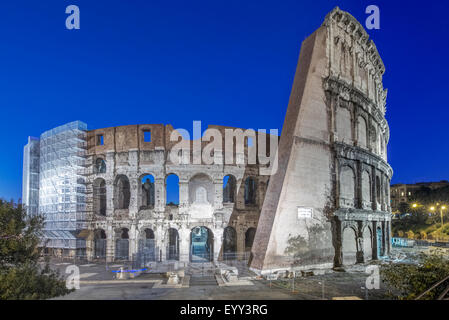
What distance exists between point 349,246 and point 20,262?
64.0 feet

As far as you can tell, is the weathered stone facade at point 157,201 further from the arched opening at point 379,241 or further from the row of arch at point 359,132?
the arched opening at point 379,241

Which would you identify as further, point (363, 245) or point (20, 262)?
point (363, 245)

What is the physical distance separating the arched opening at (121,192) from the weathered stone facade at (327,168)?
43.9 feet

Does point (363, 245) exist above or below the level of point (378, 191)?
below

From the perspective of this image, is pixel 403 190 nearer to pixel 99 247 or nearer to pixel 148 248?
pixel 148 248

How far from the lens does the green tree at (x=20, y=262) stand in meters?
10.9

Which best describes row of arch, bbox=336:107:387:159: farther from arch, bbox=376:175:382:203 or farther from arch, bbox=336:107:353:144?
arch, bbox=376:175:382:203

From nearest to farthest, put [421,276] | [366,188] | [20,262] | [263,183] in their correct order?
[421,276]
[20,262]
[366,188]
[263,183]

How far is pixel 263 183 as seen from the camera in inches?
1069

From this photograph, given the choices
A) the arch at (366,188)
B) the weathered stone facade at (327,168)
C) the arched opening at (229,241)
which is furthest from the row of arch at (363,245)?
the arched opening at (229,241)

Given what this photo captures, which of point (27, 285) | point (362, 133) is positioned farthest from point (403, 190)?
point (27, 285)

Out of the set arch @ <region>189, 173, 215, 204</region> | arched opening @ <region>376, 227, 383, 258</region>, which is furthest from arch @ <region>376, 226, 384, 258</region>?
arch @ <region>189, 173, 215, 204</region>

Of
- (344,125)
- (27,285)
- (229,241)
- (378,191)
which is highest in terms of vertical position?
(344,125)
